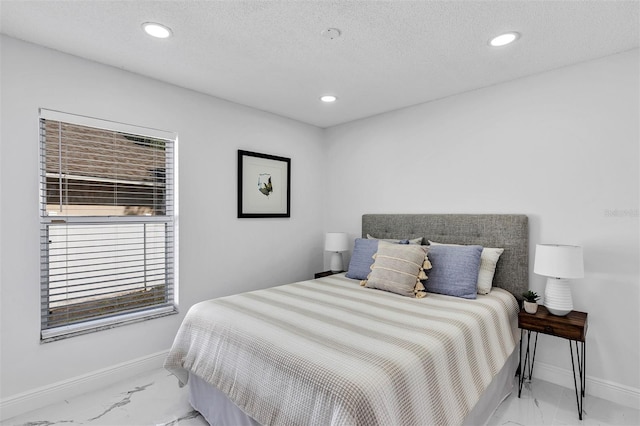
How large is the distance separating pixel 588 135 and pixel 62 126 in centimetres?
383

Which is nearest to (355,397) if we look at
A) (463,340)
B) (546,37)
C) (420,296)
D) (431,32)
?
(463,340)

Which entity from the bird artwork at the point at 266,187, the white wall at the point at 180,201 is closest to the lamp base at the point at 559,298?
the white wall at the point at 180,201

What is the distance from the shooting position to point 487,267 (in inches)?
104

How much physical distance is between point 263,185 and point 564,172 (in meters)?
2.72

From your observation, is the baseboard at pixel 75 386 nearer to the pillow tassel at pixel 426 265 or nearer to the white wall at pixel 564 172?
the pillow tassel at pixel 426 265

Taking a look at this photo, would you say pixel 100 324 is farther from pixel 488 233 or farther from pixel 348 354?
pixel 488 233

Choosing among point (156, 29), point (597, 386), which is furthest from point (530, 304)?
point (156, 29)

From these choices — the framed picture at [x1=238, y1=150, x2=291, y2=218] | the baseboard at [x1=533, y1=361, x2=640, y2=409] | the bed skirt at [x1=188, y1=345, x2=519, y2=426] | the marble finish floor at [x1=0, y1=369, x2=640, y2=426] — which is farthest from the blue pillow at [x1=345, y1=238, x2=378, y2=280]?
the baseboard at [x1=533, y1=361, x2=640, y2=409]

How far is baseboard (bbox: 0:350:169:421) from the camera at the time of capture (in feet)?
6.95

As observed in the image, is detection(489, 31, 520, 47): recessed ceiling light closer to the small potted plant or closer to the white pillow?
the white pillow

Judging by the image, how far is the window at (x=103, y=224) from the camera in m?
2.32

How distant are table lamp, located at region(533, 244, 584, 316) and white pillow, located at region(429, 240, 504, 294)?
1.16ft

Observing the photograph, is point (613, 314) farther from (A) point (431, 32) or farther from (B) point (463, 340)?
(A) point (431, 32)

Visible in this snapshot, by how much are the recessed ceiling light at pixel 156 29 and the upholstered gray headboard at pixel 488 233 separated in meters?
2.55
